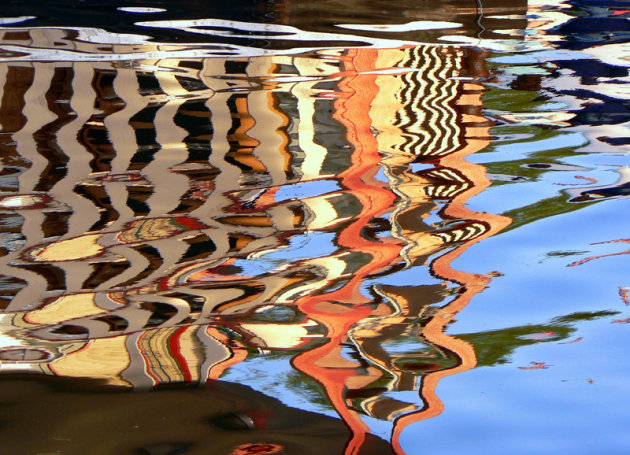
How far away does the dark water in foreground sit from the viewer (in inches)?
43.9

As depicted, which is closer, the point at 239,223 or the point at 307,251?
the point at 307,251

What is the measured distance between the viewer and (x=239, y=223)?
179cm

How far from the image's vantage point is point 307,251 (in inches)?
65.6

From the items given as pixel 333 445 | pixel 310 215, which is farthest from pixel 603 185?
pixel 333 445

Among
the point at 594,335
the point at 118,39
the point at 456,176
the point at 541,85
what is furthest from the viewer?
the point at 118,39

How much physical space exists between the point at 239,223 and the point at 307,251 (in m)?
0.20

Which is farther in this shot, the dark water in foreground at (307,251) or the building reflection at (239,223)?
the building reflection at (239,223)

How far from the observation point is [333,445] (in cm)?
105

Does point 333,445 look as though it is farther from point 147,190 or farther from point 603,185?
point 603,185

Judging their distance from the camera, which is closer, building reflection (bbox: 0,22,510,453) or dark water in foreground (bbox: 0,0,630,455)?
dark water in foreground (bbox: 0,0,630,455)

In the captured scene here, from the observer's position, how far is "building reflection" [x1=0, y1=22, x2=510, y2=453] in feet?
4.18

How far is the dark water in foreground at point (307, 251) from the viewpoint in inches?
43.9

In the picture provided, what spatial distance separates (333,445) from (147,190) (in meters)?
1.07

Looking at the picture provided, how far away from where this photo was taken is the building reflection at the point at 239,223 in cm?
127
